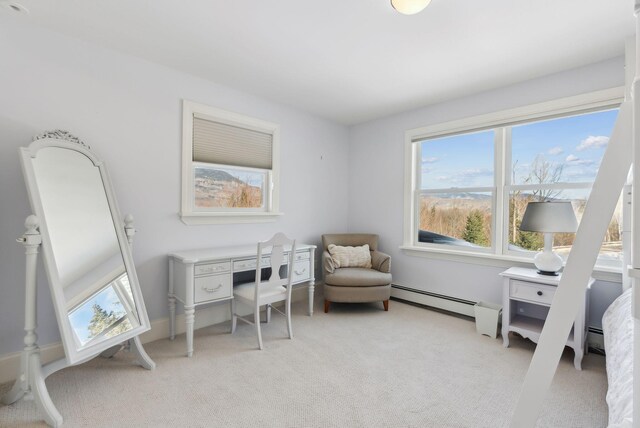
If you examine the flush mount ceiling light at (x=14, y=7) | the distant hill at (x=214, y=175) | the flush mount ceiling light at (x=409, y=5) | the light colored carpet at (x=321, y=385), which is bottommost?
the light colored carpet at (x=321, y=385)

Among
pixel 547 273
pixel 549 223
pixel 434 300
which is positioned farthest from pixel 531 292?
pixel 434 300

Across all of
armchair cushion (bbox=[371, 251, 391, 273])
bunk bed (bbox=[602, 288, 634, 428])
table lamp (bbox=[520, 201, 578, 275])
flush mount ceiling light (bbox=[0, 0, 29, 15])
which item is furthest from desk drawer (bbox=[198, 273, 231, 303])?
table lamp (bbox=[520, 201, 578, 275])

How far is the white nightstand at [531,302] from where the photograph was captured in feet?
7.73

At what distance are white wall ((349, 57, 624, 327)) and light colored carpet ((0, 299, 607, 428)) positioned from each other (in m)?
0.62

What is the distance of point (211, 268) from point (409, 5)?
2369 millimetres

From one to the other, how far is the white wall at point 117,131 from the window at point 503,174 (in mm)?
1695

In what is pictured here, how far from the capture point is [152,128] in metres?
2.75

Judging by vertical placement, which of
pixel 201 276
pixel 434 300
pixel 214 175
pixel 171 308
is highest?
pixel 214 175

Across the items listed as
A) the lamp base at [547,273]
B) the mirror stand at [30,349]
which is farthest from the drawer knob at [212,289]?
the lamp base at [547,273]

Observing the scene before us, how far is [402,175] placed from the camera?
3.97 metres

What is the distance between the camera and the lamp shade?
2469 millimetres

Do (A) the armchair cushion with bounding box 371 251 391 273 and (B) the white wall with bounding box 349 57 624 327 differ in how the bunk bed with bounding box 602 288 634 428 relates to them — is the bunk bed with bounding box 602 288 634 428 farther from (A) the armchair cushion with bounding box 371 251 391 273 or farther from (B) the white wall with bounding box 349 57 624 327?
(A) the armchair cushion with bounding box 371 251 391 273

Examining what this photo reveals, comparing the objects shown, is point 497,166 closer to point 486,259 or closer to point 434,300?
point 486,259

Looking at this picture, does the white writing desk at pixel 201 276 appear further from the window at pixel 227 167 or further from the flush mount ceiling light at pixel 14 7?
the flush mount ceiling light at pixel 14 7
